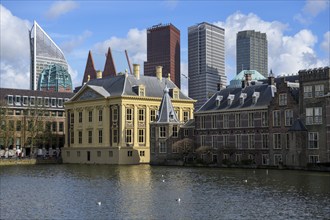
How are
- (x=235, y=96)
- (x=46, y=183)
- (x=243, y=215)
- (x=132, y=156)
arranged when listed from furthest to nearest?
(x=132, y=156), (x=235, y=96), (x=46, y=183), (x=243, y=215)

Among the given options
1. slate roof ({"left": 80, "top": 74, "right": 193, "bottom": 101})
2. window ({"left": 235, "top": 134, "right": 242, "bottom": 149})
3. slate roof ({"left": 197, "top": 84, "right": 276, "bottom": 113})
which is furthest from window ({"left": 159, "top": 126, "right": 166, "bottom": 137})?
window ({"left": 235, "top": 134, "right": 242, "bottom": 149})

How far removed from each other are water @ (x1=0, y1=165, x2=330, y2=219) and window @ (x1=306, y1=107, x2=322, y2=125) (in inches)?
764

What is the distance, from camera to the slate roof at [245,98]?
93250mm

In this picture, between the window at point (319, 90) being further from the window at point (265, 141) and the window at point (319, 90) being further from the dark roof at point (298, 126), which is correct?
the window at point (265, 141)

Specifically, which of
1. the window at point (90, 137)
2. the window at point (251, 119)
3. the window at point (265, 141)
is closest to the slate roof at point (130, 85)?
the window at point (90, 137)

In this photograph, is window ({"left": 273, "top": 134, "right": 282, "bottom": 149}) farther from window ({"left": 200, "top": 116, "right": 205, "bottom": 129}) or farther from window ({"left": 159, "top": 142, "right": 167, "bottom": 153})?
window ({"left": 159, "top": 142, "right": 167, "bottom": 153})

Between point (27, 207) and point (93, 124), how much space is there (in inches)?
3145

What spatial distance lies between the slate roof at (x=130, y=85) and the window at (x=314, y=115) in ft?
138

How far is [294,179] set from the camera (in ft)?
206

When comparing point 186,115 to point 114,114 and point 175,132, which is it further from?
point 175,132

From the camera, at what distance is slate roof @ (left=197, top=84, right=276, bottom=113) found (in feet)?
306

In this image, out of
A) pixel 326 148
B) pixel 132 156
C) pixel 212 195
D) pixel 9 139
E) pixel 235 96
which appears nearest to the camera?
pixel 212 195

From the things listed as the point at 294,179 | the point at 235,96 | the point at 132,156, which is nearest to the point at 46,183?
the point at 294,179

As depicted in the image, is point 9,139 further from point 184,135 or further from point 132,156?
point 184,135
